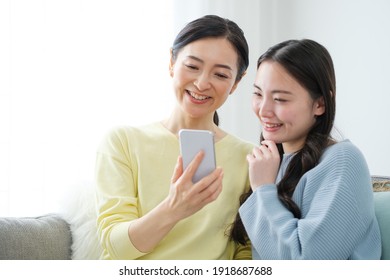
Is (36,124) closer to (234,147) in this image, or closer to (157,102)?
(157,102)

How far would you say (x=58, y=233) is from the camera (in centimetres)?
178

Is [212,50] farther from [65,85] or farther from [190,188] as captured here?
[65,85]

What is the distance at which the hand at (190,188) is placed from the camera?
4.65 feet

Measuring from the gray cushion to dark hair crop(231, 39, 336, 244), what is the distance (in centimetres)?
72

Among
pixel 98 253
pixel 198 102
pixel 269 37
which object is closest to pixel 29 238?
pixel 98 253

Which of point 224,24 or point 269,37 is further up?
point 224,24

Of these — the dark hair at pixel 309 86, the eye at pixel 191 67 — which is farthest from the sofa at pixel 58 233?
the eye at pixel 191 67

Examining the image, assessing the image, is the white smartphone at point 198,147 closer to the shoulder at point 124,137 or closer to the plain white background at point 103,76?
the shoulder at point 124,137

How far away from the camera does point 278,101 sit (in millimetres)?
1508

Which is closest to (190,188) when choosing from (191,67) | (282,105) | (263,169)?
(263,169)
